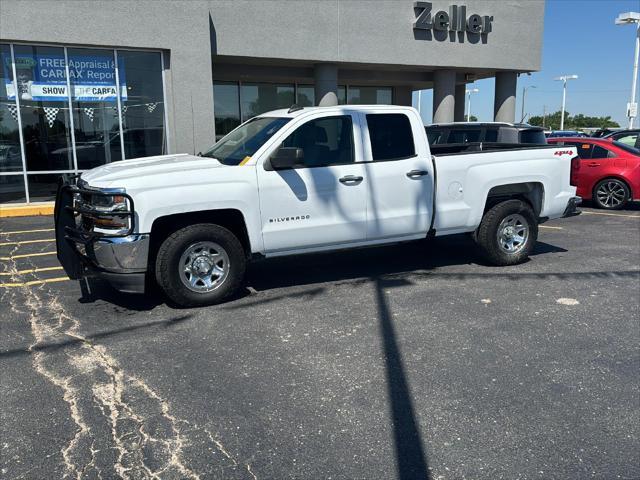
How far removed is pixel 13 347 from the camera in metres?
4.68

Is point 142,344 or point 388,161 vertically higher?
point 388,161

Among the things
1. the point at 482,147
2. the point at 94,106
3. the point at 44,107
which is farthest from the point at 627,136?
the point at 44,107

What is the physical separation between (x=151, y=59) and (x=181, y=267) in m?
8.90

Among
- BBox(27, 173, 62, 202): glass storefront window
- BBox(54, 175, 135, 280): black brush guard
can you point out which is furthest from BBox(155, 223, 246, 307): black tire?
BBox(27, 173, 62, 202): glass storefront window

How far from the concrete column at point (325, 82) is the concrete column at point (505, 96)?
21.8 feet

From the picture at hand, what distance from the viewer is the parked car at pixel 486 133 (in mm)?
10312

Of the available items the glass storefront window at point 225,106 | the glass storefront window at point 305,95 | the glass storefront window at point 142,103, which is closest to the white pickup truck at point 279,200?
the glass storefront window at point 142,103

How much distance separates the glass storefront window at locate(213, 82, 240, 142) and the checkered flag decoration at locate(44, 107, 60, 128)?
6.42 m

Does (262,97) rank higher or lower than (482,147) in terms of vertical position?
higher

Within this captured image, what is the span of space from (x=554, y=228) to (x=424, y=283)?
4.86 m

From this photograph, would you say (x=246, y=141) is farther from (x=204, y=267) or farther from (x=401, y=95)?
(x=401, y=95)

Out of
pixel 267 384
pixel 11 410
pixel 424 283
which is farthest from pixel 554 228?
pixel 11 410

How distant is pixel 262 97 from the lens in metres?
19.3

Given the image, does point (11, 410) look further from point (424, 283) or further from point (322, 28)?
point (322, 28)
